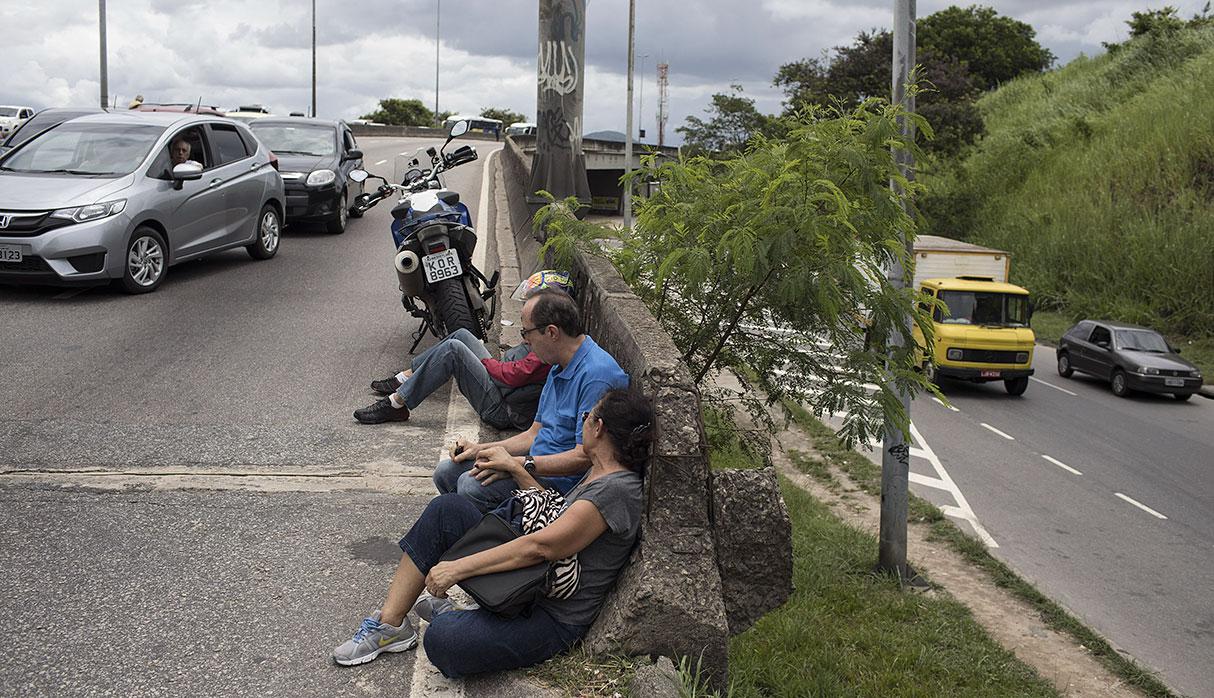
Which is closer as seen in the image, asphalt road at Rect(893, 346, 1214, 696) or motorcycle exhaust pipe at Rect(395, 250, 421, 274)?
motorcycle exhaust pipe at Rect(395, 250, 421, 274)

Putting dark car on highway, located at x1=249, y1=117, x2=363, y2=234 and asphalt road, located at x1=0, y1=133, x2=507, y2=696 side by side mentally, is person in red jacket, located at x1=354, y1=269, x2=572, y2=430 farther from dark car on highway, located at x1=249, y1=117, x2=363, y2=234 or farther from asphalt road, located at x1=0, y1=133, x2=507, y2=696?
dark car on highway, located at x1=249, y1=117, x2=363, y2=234

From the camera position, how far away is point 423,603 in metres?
4.54

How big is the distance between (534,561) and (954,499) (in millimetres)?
12840

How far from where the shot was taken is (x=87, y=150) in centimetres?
1229

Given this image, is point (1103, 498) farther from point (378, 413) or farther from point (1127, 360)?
point (378, 413)

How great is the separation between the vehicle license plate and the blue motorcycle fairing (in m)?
0.38

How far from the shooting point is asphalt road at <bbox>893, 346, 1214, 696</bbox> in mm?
11641

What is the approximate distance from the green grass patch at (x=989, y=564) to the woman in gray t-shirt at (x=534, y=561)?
8.82ft

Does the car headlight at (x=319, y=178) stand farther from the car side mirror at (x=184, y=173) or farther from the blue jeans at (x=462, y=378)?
the blue jeans at (x=462, y=378)

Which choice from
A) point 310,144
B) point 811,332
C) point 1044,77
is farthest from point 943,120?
point 811,332

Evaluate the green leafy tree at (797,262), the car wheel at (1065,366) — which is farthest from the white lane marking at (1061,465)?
the green leafy tree at (797,262)

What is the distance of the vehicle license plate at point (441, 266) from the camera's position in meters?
8.91

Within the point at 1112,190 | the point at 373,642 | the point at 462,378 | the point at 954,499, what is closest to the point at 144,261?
the point at 462,378

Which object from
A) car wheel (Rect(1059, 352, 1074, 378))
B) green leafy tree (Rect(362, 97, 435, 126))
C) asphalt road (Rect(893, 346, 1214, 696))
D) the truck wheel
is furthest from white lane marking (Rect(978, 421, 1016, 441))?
green leafy tree (Rect(362, 97, 435, 126))
